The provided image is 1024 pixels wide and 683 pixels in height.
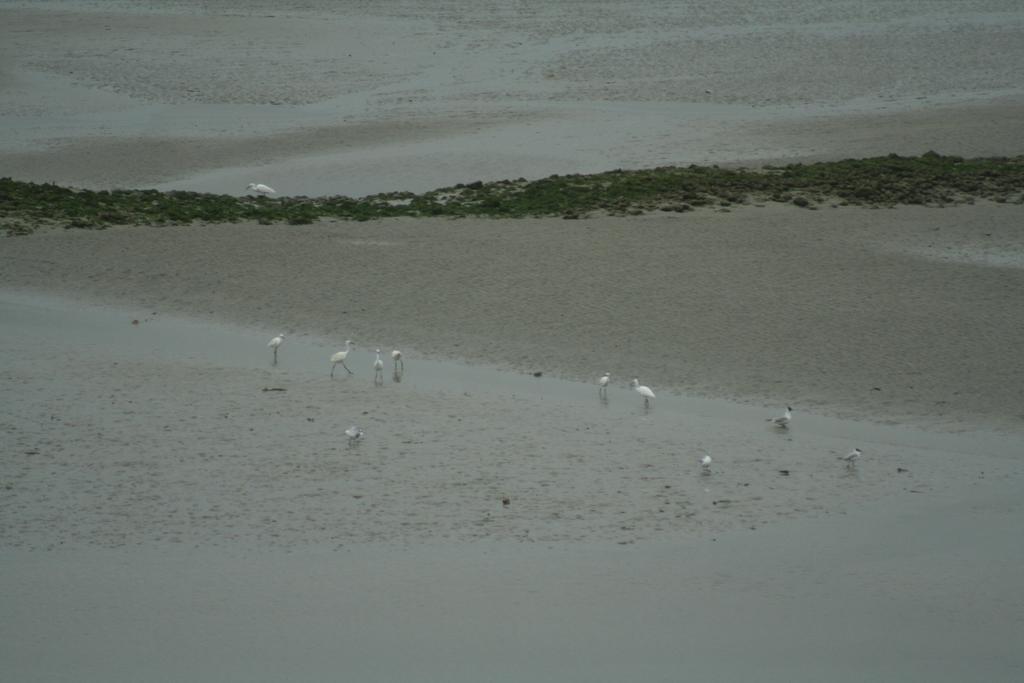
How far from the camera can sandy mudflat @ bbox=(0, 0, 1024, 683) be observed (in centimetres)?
830

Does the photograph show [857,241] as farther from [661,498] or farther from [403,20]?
[403,20]

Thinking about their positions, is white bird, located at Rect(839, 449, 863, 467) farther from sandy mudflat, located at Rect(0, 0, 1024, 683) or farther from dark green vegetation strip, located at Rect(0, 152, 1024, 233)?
dark green vegetation strip, located at Rect(0, 152, 1024, 233)

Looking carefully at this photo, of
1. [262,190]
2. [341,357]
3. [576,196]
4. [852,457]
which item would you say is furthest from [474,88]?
[852,457]

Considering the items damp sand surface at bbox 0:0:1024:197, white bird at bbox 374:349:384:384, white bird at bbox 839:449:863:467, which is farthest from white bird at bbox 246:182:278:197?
white bird at bbox 839:449:863:467

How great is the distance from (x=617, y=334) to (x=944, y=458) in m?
3.78

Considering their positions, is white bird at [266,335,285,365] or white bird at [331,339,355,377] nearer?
white bird at [331,339,355,377]

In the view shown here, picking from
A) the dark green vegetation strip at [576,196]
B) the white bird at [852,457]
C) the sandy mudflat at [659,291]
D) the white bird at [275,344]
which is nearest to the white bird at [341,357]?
the white bird at [275,344]

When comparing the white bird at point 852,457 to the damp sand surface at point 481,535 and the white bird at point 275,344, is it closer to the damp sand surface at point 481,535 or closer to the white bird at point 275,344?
the damp sand surface at point 481,535

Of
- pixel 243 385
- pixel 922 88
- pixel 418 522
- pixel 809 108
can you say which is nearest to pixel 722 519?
pixel 418 522

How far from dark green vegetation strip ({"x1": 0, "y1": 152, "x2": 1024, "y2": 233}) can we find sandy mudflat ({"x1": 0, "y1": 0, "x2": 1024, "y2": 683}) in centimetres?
54

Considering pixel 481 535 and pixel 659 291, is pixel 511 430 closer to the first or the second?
pixel 481 535

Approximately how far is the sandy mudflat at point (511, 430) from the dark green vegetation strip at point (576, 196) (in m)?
0.54

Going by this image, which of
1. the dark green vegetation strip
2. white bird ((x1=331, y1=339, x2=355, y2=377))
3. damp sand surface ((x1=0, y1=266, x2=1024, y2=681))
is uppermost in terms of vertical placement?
the dark green vegetation strip

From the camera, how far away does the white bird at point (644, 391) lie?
11.9 metres
